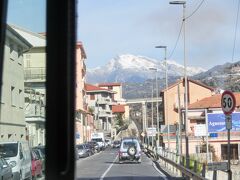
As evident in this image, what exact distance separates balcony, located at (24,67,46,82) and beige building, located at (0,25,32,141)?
0.08m

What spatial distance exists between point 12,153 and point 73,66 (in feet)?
36.7

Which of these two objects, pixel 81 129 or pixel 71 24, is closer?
pixel 71 24

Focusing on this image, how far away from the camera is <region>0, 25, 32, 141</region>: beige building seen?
6660 millimetres

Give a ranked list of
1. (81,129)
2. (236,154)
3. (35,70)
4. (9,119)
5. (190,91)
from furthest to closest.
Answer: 1. (190,91)
2. (81,129)
3. (236,154)
4. (9,119)
5. (35,70)

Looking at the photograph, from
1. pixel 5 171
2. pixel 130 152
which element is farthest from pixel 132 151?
pixel 5 171

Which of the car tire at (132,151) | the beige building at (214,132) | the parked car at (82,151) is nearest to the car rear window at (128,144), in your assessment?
the car tire at (132,151)

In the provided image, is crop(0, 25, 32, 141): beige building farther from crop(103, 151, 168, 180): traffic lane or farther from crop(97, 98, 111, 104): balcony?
crop(97, 98, 111, 104): balcony

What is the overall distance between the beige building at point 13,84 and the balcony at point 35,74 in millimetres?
79

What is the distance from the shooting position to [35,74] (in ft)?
22.6

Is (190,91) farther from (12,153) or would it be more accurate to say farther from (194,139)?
(12,153)

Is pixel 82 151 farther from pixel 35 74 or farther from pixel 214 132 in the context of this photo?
pixel 35 74

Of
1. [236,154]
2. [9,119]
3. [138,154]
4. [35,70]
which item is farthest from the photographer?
[236,154]

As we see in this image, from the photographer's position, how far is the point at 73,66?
18.5 feet

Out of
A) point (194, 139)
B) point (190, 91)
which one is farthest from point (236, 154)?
point (190, 91)
